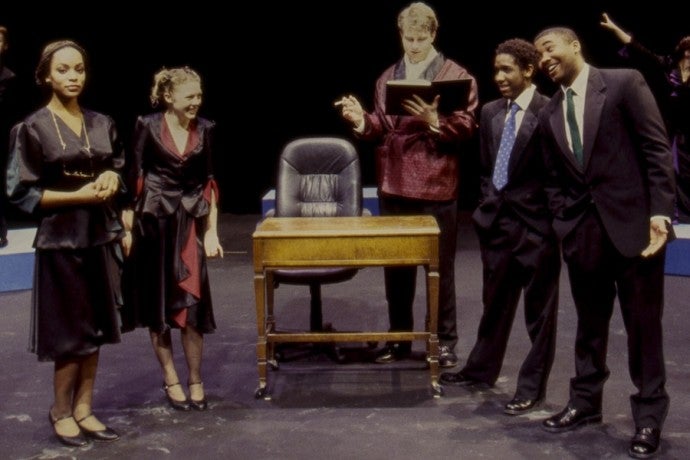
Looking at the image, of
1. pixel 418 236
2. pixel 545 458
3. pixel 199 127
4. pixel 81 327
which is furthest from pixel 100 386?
pixel 545 458

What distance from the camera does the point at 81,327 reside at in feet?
11.3

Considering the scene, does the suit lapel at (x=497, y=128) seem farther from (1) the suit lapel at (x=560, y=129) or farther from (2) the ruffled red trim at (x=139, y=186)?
(2) the ruffled red trim at (x=139, y=186)

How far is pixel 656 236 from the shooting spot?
321cm

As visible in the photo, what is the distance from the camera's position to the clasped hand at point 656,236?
10.5ft

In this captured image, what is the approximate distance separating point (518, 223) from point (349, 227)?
2.36 feet

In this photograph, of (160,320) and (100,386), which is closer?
(160,320)

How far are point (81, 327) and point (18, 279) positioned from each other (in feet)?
9.93

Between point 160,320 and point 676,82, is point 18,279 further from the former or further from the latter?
point 676,82

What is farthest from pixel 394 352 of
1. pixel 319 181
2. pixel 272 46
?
pixel 272 46

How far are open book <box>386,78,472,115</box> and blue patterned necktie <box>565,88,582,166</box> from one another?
88cm

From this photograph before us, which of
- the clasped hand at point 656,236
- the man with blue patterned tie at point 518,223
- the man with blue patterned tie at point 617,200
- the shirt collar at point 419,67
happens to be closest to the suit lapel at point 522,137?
the man with blue patterned tie at point 518,223

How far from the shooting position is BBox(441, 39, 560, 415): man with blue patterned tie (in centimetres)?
379

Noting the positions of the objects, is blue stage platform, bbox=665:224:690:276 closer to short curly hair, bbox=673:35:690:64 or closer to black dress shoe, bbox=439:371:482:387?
short curly hair, bbox=673:35:690:64

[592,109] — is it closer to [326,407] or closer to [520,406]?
[520,406]
